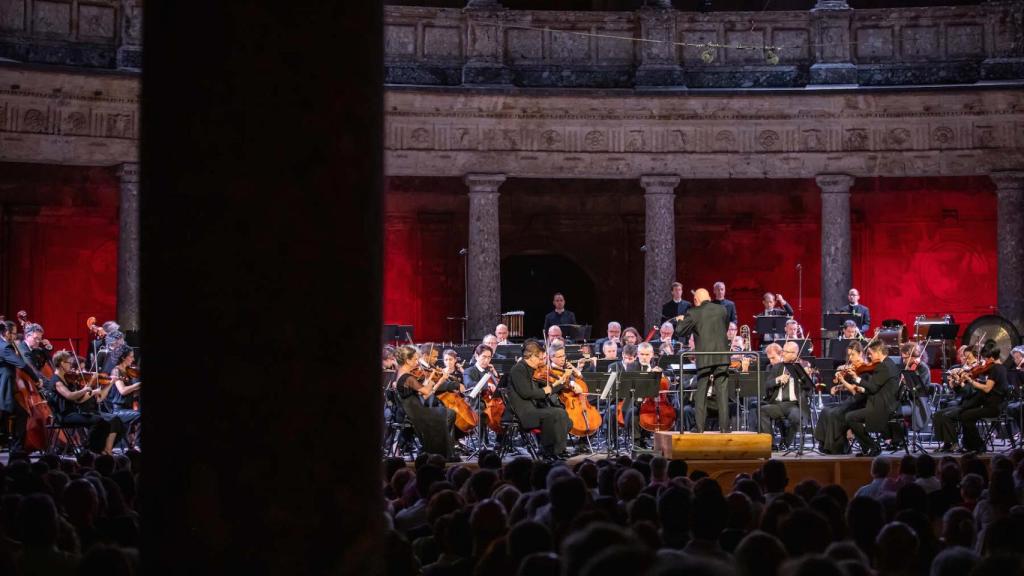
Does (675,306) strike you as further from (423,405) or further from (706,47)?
(423,405)

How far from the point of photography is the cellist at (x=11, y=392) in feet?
43.0

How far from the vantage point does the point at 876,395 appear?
13344 millimetres

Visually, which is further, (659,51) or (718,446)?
(659,51)

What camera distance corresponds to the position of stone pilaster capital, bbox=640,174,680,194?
19750mm

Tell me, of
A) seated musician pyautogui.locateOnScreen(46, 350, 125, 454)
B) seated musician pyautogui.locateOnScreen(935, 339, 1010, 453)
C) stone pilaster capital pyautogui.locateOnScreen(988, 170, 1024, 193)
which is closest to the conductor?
seated musician pyautogui.locateOnScreen(935, 339, 1010, 453)

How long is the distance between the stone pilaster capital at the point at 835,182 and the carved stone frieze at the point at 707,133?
0.09 metres

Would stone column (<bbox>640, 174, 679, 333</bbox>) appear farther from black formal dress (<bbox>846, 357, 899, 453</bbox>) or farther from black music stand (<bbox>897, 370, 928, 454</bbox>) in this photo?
black formal dress (<bbox>846, 357, 899, 453</bbox>)

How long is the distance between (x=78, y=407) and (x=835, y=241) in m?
11.5

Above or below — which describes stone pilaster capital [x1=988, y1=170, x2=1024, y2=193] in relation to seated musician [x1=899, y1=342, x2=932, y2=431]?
above

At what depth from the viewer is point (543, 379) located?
1384 cm

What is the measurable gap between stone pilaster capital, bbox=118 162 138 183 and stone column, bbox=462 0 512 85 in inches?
198

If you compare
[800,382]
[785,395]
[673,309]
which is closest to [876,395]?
[800,382]

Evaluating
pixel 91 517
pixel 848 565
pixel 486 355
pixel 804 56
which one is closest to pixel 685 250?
pixel 804 56

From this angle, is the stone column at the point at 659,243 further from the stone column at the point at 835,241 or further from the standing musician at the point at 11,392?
the standing musician at the point at 11,392
